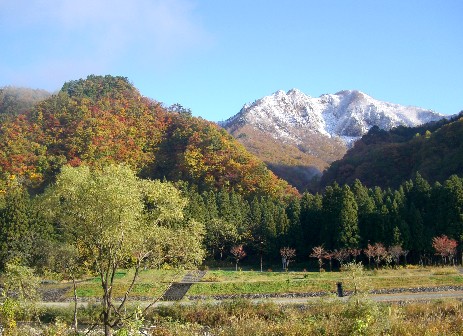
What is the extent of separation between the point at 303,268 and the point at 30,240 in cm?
2784

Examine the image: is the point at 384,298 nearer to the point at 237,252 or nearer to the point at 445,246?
the point at 445,246

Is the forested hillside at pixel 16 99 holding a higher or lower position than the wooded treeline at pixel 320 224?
higher

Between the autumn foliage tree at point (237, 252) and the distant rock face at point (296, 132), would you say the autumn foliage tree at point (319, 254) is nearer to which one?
the autumn foliage tree at point (237, 252)

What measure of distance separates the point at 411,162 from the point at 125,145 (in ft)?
168

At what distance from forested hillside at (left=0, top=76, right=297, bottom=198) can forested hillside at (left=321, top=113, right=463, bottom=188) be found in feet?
52.6

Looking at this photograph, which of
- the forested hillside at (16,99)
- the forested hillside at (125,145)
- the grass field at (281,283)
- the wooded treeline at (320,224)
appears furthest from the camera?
the forested hillside at (16,99)

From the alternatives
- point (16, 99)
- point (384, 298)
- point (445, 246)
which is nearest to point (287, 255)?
point (445, 246)

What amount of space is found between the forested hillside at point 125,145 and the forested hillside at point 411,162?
16.0 metres

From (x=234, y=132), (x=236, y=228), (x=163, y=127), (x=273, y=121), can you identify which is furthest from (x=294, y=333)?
(x=273, y=121)

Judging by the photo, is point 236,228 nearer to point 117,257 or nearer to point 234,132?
point 117,257

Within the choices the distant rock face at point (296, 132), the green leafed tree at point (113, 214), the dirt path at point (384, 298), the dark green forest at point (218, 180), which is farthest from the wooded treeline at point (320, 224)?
the distant rock face at point (296, 132)

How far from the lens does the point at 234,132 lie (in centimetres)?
16100

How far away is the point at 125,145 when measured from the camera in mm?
78562

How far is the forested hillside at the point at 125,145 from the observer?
220 feet
